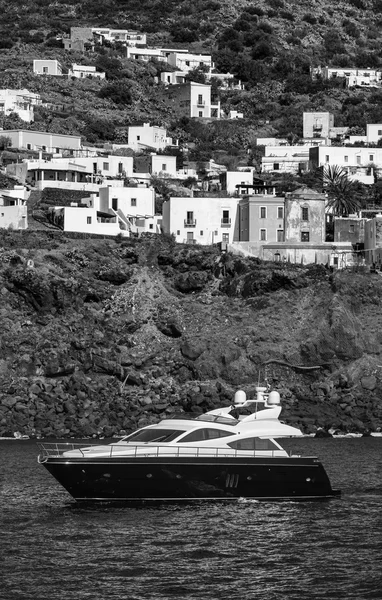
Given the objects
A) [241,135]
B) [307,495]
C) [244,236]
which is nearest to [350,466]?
[307,495]

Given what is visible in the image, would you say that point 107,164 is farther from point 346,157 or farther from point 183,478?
point 183,478

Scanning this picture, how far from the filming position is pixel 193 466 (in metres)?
50.7

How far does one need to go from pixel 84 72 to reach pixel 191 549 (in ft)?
457

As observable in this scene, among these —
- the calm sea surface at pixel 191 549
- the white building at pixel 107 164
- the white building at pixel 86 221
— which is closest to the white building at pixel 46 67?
the white building at pixel 107 164

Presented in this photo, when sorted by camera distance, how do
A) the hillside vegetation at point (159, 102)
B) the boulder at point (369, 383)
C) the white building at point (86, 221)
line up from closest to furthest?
the boulder at point (369, 383) < the white building at point (86, 221) < the hillside vegetation at point (159, 102)

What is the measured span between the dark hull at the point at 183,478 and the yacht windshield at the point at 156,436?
3.90 ft

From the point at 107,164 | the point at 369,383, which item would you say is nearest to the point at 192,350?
the point at 369,383

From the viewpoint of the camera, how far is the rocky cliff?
3401 inches

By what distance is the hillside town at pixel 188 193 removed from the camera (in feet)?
351

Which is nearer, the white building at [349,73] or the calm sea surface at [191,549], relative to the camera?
the calm sea surface at [191,549]

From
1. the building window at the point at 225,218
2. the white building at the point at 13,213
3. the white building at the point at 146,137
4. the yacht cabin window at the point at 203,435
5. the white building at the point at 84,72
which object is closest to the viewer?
the yacht cabin window at the point at 203,435

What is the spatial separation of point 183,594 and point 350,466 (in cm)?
2713

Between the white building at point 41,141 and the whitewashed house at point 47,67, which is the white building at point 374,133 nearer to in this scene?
the white building at point 41,141

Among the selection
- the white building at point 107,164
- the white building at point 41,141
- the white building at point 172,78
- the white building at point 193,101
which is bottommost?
the white building at point 107,164
